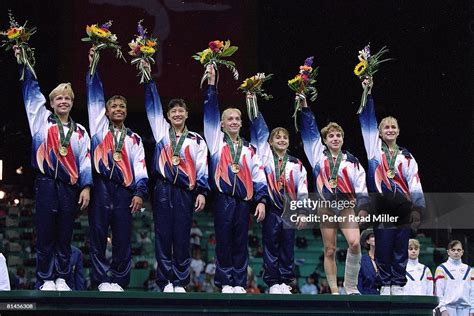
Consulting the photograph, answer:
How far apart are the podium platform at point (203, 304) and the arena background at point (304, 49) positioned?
14.7ft

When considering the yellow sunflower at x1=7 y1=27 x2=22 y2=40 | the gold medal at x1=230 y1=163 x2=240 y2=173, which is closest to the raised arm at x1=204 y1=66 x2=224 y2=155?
the gold medal at x1=230 y1=163 x2=240 y2=173

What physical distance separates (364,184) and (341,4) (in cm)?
363

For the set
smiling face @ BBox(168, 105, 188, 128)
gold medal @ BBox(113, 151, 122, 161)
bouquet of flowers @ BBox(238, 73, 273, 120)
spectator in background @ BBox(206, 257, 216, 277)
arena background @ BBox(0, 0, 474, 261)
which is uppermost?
arena background @ BBox(0, 0, 474, 261)

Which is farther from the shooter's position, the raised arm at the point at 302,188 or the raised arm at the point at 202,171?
the raised arm at the point at 302,188

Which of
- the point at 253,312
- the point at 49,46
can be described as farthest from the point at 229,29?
the point at 253,312

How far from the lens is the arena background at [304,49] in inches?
576

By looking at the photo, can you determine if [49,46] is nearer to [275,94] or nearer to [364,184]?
[275,94]

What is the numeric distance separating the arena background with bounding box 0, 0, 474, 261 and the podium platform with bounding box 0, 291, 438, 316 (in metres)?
4.49

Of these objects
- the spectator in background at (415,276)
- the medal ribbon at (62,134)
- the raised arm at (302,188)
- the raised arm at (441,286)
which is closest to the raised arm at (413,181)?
the raised arm at (302,188)

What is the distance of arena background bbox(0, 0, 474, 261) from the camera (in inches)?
576

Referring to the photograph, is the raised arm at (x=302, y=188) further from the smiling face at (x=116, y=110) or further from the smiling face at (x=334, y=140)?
the smiling face at (x=116, y=110)

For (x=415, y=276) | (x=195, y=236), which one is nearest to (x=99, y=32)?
(x=415, y=276)

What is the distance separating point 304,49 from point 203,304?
526cm

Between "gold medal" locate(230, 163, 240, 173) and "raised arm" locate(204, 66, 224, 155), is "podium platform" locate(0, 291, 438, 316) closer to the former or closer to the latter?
"gold medal" locate(230, 163, 240, 173)
